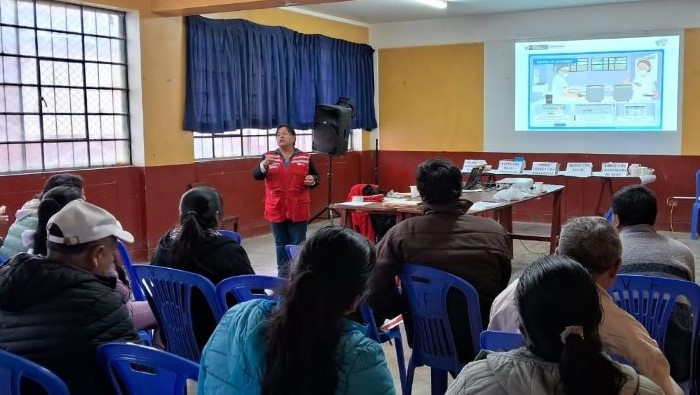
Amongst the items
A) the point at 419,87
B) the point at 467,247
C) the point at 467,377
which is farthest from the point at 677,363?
the point at 419,87

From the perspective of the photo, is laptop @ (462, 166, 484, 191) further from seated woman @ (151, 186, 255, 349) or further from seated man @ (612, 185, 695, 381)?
seated woman @ (151, 186, 255, 349)

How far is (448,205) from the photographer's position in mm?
3057

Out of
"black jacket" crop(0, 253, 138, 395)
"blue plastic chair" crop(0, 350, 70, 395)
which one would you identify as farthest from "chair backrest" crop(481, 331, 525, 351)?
"blue plastic chair" crop(0, 350, 70, 395)

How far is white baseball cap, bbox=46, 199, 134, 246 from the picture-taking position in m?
2.03

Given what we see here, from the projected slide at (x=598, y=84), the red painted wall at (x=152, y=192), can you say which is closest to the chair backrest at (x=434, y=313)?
the red painted wall at (x=152, y=192)

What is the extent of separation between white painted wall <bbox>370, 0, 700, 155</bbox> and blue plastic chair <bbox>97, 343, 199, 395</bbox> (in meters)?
7.62

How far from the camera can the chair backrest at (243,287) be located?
104 inches

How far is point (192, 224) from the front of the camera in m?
2.93

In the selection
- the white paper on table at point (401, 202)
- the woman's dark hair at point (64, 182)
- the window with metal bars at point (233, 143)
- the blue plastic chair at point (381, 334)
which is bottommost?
the blue plastic chair at point (381, 334)

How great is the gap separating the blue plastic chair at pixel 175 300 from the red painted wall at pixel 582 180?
21.8 ft

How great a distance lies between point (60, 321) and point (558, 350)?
124 centimetres

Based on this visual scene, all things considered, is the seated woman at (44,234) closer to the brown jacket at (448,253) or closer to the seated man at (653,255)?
the brown jacket at (448,253)

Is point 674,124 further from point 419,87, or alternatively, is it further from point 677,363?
point 677,363

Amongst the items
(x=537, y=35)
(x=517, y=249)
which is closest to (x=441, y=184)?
(x=517, y=249)
